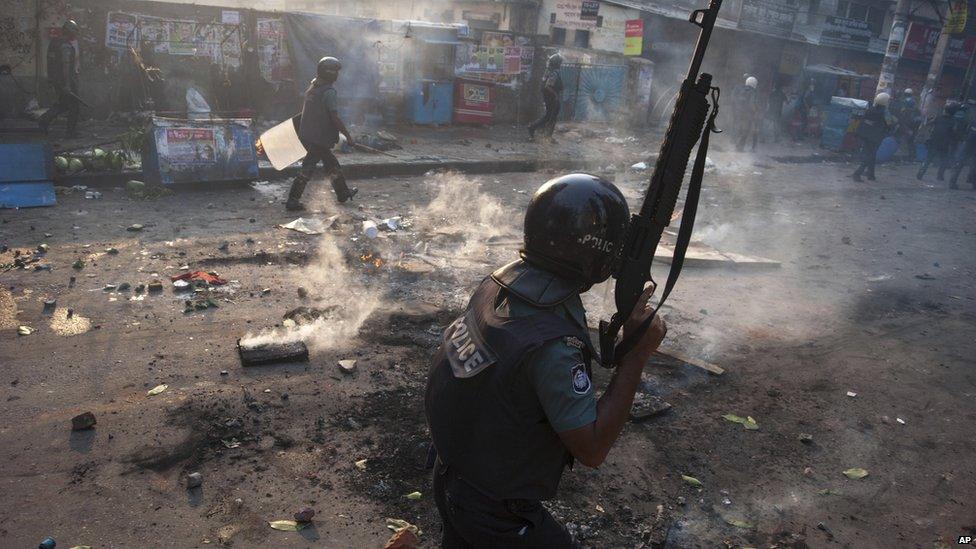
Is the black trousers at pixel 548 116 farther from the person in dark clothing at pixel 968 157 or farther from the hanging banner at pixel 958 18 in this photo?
the hanging banner at pixel 958 18

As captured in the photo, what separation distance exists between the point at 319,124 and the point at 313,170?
0.60m

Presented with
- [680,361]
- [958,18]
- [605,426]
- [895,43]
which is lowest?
[680,361]

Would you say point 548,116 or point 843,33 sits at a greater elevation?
point 843,33

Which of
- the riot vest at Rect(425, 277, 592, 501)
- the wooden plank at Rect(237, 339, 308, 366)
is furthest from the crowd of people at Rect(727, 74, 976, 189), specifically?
the riot vest at Rect(425, 277, 592, 501)

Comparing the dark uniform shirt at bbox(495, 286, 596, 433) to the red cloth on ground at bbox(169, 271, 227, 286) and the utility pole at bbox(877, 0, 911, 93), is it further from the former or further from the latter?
the utility pole at bbox(877, 0, 911, 93)

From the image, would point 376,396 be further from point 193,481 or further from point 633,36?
point 633,36

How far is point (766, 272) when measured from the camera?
26.7 ft

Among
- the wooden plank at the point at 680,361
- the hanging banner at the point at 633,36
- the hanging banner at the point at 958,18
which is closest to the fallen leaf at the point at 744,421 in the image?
the wooden plank at the point at 680,361

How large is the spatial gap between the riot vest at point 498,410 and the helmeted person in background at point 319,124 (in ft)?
23.9

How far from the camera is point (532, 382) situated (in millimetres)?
1733

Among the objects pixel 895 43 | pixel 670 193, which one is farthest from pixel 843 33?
pixel 670 193

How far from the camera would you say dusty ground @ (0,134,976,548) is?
347 cm

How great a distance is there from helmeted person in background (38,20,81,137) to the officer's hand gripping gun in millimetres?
12152

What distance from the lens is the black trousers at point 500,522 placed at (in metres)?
1.87
